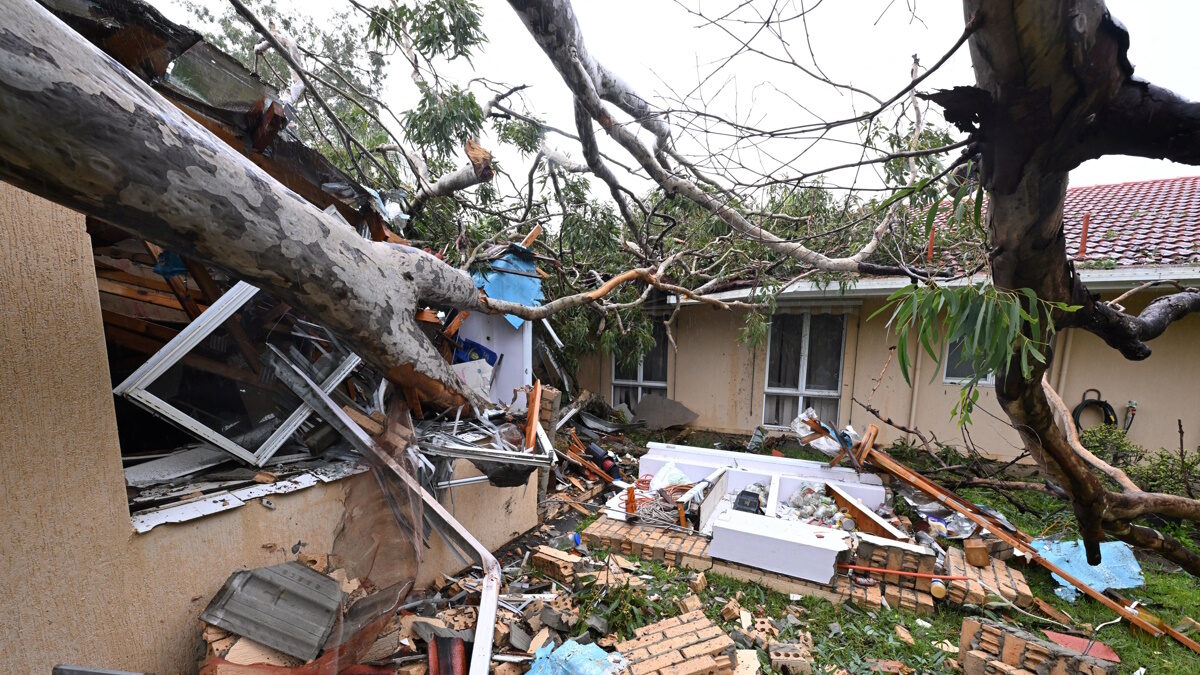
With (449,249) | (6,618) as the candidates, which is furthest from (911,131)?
(6,618)

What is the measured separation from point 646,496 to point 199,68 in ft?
17.3

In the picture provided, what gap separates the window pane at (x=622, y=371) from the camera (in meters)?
8.77

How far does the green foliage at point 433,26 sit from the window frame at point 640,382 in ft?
18.4

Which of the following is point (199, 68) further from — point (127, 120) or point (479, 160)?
point (127, 120)

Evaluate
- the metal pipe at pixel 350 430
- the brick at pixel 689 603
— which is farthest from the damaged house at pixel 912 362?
the metal pipe at pixel 350 430

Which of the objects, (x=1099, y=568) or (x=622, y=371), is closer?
(x=1099, y=568)

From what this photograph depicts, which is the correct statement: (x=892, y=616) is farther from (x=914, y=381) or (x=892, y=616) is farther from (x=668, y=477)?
(x=914, y=381)

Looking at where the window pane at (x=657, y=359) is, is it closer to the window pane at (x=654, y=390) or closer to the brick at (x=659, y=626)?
the window pane at (x=654, y=390)

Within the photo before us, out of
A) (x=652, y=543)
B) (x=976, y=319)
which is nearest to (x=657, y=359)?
(x=652, y=543)

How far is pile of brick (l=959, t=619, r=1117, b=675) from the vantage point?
251 centimetres

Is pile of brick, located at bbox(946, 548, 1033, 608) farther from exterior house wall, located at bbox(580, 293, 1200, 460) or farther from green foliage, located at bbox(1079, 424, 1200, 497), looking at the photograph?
green foliage, located at bbox(1079, 424, 1200, 497)

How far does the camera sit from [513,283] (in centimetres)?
624

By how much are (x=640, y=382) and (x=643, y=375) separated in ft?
0.51

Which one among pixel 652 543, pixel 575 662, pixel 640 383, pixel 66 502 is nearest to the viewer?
pixel 66 502
